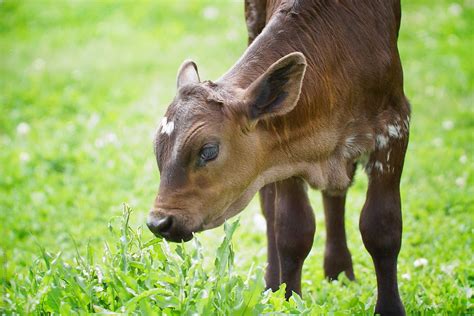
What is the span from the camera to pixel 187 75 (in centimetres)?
474

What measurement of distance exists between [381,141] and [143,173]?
3.76 metres

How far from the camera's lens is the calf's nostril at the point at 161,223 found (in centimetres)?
415

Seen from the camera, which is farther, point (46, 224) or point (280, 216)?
point (46, 224)

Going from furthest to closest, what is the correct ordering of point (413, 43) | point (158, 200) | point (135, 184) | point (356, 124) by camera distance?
point (413, 43), point (135, 184), point (356, 124), point (158, 200)

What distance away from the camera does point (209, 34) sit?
12648 millimetres

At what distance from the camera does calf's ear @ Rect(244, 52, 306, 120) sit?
14.3ft

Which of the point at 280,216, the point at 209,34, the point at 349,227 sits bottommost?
the point at 349,227

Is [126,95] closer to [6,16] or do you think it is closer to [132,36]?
[132,36]

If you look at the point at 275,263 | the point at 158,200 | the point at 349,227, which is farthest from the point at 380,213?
the point at 349,227

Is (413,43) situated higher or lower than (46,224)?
higher

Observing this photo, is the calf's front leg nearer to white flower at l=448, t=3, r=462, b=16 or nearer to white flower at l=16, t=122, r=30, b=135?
white flower at l=16, t=122, r=30, b=135

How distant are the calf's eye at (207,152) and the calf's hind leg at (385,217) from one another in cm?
114

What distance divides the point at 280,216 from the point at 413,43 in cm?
713

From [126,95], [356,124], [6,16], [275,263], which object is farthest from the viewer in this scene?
[6,16]
